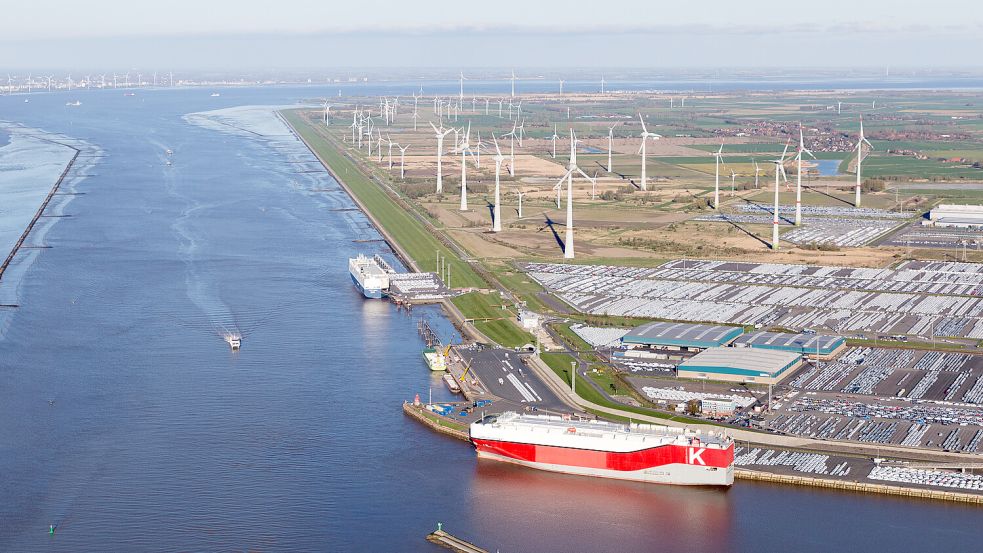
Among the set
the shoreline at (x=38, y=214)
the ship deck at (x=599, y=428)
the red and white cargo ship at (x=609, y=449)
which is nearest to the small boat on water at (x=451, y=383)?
the ship deck at (x=599, y=428)

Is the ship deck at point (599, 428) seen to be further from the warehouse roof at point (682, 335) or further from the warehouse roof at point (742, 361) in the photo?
the warehouse roof at point (682, 335)

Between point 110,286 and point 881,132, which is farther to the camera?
point 881,132

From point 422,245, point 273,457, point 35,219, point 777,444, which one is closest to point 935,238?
point 422,245

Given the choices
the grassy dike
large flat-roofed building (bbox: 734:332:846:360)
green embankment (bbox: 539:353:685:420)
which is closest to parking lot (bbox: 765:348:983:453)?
large flat-roofed building (bbox: 734:332:846:360)

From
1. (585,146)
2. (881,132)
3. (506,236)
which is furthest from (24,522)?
(881,132)

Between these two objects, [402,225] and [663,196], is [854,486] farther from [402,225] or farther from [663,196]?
[663,196]

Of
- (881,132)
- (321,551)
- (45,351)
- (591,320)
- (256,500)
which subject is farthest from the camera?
(881,132)

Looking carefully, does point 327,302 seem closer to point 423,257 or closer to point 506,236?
point 423,257

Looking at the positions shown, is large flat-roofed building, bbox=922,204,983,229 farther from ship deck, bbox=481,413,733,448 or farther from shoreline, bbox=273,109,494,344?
ship deck, bbox=481,413,733,448
